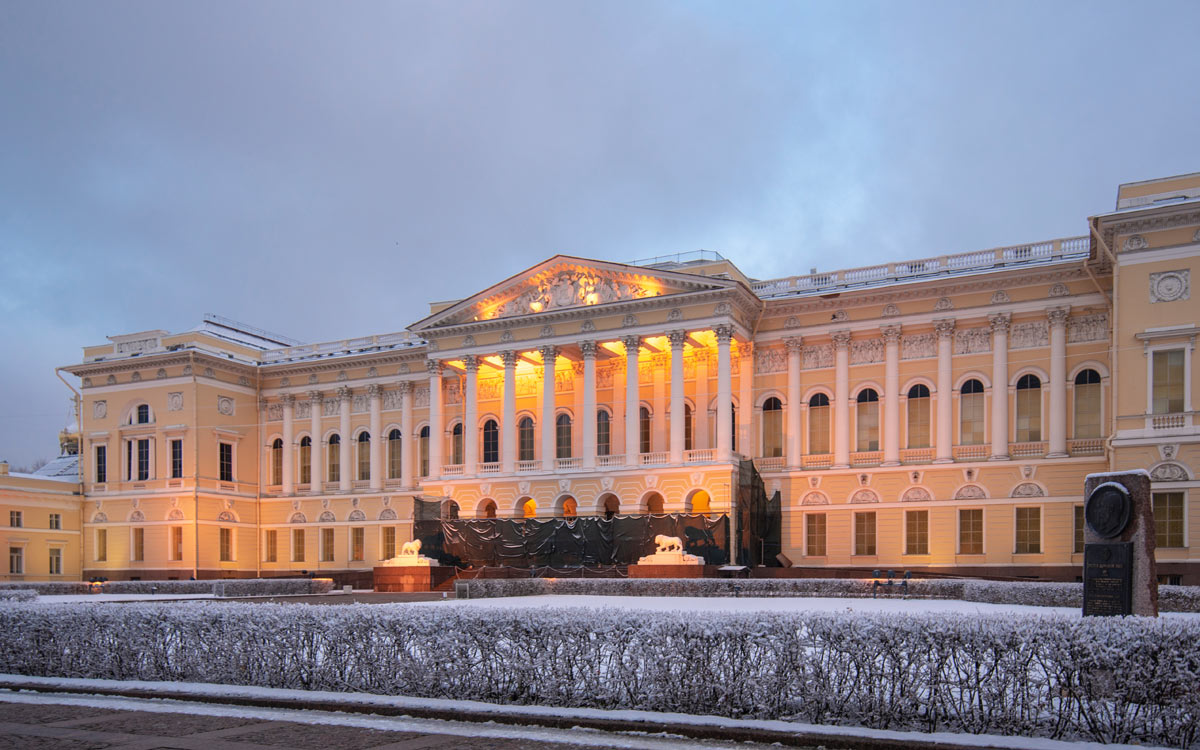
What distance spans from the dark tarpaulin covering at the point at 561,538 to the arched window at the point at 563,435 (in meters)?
4.79

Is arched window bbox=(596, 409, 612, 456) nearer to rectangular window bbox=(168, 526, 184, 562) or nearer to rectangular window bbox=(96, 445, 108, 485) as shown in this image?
rectangular window bbox=(168, 526, 184, 562)

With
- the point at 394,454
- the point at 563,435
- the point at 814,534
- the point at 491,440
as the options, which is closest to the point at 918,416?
the point at 814,534

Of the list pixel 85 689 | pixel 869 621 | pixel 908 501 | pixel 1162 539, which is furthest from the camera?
pixel 908 501

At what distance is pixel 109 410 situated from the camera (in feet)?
174

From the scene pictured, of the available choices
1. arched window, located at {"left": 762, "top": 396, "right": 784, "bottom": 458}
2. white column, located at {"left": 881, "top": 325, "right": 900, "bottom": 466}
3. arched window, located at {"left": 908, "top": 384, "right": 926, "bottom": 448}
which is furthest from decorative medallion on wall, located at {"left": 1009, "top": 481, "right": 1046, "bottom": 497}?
arched window, located at {"left": 762, "top": 396, "right": 784, "bottom": 458}

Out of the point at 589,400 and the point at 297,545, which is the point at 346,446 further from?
the point at 589,400

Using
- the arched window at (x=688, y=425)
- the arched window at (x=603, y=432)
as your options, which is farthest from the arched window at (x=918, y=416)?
the arched window at (x=603, y=432)

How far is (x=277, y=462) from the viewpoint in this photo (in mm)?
54625

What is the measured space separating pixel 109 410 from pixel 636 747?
51.6 m

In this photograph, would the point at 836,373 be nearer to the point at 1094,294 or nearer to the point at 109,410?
the point at 1094,294

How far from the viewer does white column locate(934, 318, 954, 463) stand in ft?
126

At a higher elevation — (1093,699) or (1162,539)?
(1093,699)

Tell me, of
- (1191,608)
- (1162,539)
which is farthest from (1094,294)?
(1191,608)

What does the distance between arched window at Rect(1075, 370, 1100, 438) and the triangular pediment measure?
46.4 ft
